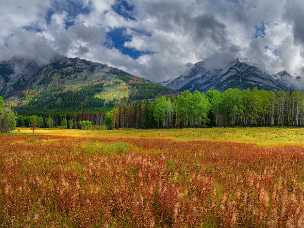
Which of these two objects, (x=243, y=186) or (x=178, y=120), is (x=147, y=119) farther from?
(x=243, y=186)

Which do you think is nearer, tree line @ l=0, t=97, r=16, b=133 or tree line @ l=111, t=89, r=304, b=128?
tree line @ l=0, t=97, r=16, b=133

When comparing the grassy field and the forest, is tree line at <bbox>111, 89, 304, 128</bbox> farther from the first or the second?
the grassy field

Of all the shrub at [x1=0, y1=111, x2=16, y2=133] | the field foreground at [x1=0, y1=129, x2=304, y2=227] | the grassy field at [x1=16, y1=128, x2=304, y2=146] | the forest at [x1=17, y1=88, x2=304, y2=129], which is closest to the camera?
the field foreground at [x1=0, y1=129, x2=304, y2=227]

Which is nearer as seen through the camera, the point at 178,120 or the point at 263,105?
the point at 263,105

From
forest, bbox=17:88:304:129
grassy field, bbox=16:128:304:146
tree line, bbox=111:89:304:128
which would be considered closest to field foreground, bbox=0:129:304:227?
grassy field, bbox=16:128:304:146

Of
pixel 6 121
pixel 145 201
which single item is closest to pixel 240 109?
pixel 6 121

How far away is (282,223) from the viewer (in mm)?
6559

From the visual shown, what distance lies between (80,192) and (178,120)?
13590 centimetres

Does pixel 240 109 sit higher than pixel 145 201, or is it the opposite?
pixel 240 109

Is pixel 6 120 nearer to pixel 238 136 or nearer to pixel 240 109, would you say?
pixel 240 109

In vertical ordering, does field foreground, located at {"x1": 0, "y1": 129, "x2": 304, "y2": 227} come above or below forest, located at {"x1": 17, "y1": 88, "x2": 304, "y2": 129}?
below

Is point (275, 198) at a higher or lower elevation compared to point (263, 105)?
lower

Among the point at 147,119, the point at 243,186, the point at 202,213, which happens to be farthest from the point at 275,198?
the point at 147,119

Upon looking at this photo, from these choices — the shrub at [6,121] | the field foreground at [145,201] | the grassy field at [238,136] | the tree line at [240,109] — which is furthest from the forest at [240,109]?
the field foreground at [145,201]
